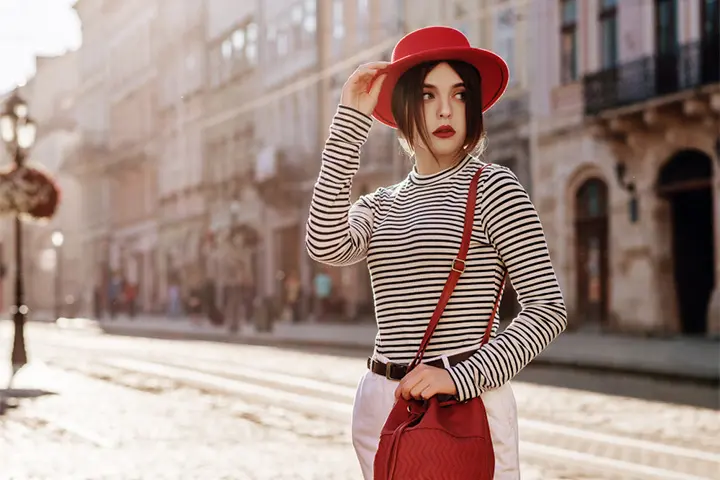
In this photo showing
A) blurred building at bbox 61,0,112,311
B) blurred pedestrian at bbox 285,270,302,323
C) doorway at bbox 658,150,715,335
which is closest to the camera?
doorway at bbox 658,150,715,335

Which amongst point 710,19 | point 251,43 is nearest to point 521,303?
point 710,19

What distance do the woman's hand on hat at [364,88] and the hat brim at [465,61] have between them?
0.12 feet

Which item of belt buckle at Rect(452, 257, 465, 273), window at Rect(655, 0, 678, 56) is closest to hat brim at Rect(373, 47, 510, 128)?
belt buckle at Rect(452, 257, 465, 273)

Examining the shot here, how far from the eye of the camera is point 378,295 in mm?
2832

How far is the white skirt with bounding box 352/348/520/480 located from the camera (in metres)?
2.79

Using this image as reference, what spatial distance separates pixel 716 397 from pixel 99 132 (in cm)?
5209

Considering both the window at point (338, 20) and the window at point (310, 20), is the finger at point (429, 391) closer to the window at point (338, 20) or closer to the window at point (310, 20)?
the window at point (338, 20)

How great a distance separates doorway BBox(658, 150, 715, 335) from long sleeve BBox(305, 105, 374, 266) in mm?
21656

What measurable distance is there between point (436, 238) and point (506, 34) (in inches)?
1097

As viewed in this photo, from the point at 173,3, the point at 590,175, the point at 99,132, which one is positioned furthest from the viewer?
the point at 99,132

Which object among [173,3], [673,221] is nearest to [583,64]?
[673,221]

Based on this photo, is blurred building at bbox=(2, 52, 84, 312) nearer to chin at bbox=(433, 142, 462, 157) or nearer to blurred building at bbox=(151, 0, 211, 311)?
blurred building at bbox=(151, 0, 211, 311)

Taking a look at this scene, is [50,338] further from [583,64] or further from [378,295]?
[378,295]

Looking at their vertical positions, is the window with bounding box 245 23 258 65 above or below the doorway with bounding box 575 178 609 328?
above
